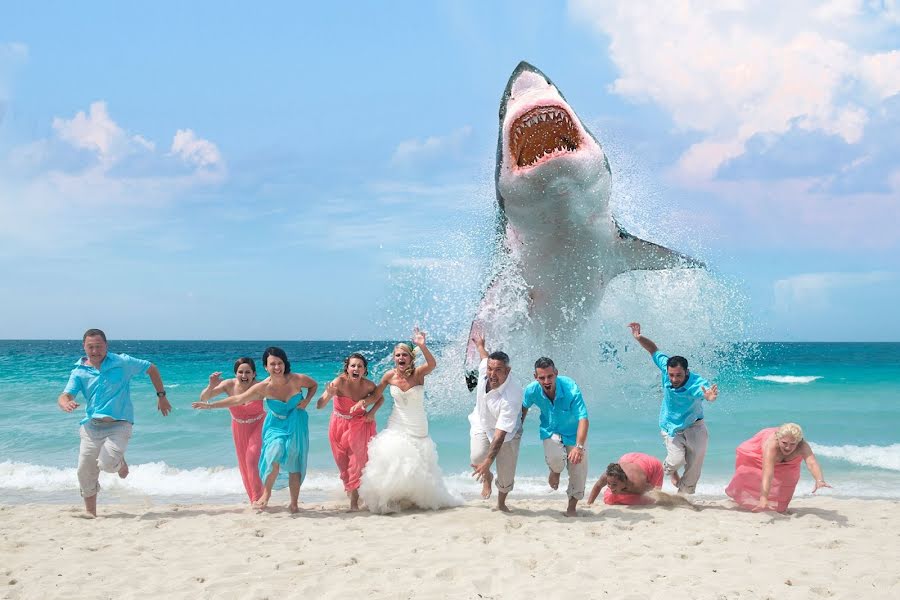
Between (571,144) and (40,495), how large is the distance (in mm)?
8987

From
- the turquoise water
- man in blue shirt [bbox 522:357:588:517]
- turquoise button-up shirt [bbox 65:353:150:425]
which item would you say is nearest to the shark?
the turquoise water

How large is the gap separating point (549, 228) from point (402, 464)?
446 centimetres

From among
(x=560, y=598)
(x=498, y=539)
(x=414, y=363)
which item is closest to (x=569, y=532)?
(x=498, y=539)

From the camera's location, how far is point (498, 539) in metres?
6.18

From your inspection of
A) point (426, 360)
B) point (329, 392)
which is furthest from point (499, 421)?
point (329, 392)

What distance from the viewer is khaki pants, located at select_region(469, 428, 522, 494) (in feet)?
23.2

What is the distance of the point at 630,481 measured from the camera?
7.77 metres

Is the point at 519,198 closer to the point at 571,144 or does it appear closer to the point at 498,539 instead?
the point at 571,144

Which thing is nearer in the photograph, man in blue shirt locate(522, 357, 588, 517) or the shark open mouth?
man in blue shirt locate(522, 357, 588, 517)

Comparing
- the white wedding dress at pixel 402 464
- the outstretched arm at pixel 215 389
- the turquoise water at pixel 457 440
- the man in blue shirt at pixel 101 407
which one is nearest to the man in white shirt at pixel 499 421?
the white wedding dress at pixel 402 464

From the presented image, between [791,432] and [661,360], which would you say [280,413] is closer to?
[661,360]

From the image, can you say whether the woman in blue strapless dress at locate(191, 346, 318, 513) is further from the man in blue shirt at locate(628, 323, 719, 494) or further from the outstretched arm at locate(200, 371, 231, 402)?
the man in blue shirt at locate(628, 323, 719, 494)

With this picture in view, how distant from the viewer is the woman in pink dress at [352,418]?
7.31 metres

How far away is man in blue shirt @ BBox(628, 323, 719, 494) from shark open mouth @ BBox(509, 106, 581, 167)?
3.26 m
